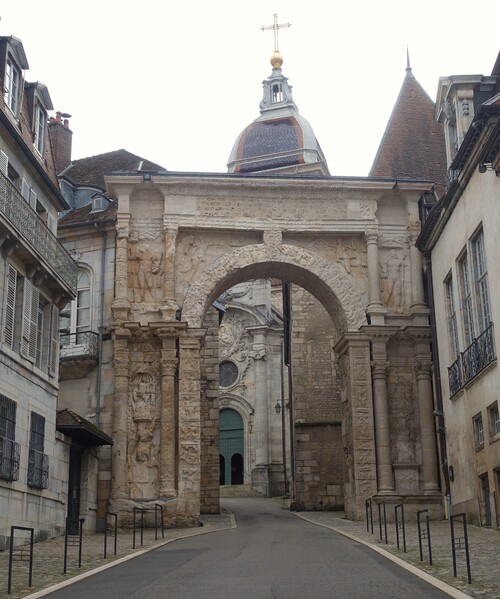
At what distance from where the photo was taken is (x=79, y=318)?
79.8 feet

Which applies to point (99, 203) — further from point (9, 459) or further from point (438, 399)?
point (9, 459)

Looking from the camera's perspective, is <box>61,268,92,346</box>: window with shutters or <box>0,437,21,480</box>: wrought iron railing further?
<box>61,268,92,346</box>: window with shutters

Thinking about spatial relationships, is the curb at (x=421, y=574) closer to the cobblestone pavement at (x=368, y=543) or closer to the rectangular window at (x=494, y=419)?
the cobblestone pavement at (x=368, y=543)

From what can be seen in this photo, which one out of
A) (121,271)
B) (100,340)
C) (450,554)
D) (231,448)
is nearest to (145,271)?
(121,271)

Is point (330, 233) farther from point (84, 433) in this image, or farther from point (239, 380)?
point (239, 380)

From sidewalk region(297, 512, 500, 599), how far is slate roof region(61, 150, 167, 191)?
14.8 meters

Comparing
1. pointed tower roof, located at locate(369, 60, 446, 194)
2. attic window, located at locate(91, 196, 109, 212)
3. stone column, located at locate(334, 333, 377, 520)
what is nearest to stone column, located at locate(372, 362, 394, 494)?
stone column, located at locate(334, 333, 377, 520)

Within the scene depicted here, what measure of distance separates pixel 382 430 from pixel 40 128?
10.7 meters

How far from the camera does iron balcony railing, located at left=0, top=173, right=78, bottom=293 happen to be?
15500mm

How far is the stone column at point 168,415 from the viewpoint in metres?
22.0

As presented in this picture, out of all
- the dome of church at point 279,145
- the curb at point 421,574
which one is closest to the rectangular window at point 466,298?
the curb at point 421,574

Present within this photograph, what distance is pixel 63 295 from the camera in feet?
61.8

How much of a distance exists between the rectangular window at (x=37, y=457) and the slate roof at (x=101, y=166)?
41.9 feet

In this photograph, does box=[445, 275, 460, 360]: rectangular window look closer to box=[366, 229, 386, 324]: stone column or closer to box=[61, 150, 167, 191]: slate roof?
box=[366, 229, 386, 324]: stone column
